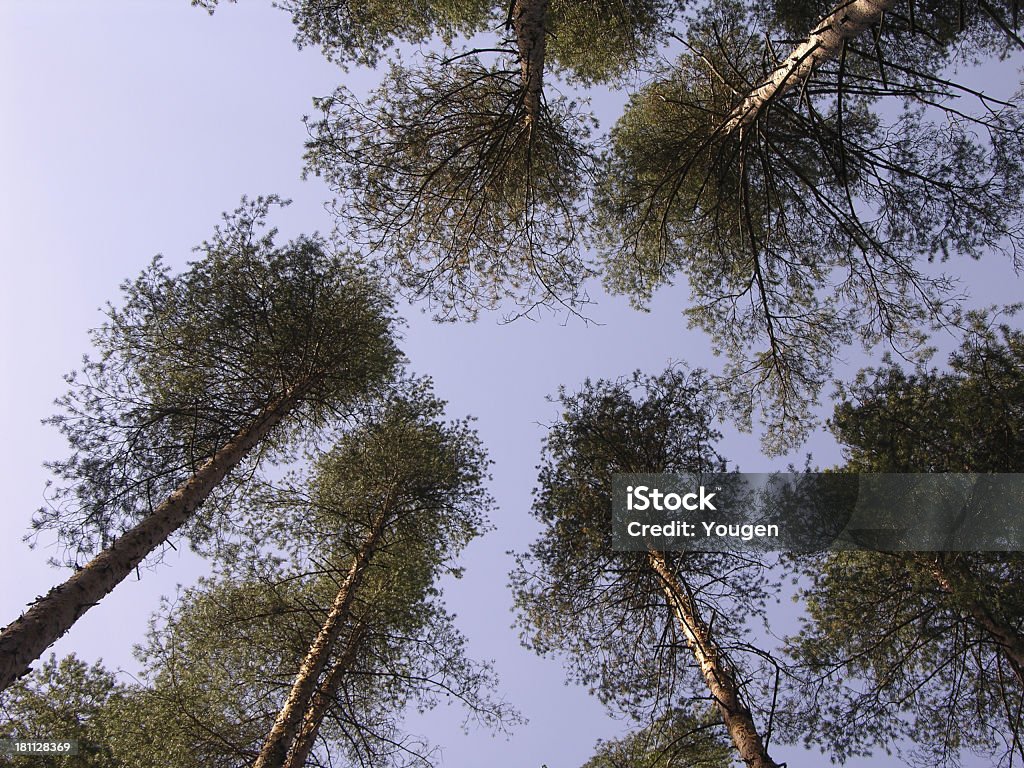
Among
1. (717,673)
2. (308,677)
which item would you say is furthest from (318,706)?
(717,673)

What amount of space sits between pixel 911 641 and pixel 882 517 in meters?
1.76

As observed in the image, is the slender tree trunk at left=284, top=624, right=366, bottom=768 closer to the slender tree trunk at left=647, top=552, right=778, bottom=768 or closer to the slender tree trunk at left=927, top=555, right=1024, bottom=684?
the slender tree trunk at left=647, top=552, right=778, bottom=768

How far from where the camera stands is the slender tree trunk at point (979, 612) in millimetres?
6488

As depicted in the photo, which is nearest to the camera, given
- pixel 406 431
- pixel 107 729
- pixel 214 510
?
pixel 107 729

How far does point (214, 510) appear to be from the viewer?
28.6 ft

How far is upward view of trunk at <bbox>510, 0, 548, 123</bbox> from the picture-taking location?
5852mm

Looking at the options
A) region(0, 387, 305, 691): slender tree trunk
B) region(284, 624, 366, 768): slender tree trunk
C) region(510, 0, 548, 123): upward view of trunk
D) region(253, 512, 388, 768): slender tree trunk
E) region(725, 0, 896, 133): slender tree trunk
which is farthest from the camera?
region(284, 624, 366, 768): slender tree trunk

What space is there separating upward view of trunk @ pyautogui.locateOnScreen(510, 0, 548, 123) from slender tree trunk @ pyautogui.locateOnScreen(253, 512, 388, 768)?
6590 mm

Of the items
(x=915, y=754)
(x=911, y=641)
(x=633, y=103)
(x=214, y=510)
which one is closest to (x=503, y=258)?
(x=633, y=103)

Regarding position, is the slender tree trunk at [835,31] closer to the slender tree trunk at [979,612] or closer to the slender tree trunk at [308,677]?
the slender tree trunk at [979,612]

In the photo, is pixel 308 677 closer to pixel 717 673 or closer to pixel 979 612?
pixel 717 673

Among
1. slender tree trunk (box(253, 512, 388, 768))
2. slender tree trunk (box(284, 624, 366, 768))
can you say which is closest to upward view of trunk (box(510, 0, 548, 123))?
slender tree trunk (box(253, 512, 388, 768))

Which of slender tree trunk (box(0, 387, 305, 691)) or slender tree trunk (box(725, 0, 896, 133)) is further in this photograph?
slender tree trunk (box(725, 0, 896, 133))

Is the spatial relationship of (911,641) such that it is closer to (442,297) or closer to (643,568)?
(643,568)
